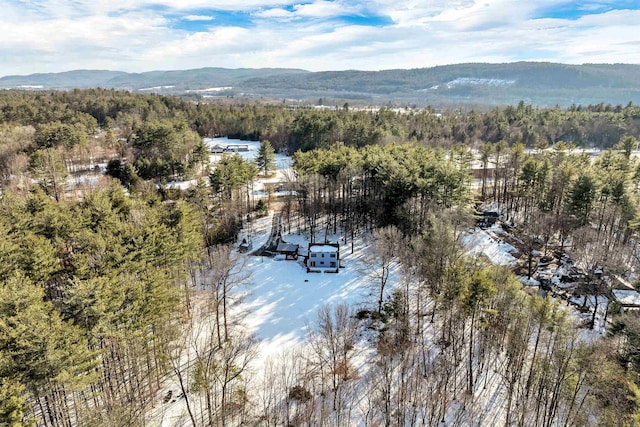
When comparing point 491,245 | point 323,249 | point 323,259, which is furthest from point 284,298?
point 491,245

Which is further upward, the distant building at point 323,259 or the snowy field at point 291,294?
the distant building at point 323,259

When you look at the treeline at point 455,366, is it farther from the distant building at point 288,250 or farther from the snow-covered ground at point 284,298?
the distant building at point 288,250

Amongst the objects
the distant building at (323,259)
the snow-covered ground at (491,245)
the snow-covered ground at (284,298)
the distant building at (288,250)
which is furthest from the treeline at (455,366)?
the distant building at (288,250)

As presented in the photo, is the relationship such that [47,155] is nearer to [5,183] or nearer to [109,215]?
[5,183]

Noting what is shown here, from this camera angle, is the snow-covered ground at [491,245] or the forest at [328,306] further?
the snow-covered ground at [491,245]

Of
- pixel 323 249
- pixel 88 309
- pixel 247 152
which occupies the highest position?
pixel 88 309

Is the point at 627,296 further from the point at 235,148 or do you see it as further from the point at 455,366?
the point at 235,148
